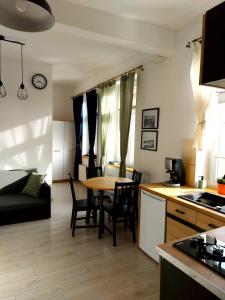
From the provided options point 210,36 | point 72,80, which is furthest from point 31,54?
point 210,36

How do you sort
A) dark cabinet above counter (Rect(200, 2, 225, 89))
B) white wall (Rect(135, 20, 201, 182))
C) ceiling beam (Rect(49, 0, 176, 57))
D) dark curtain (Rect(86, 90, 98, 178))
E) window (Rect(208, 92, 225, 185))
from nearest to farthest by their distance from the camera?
dark cabinet above counter (Rect(200, 2, 225, 89)), ceiling beam (Rect(49, 0, 176, 57)), window (Rect(208, 92, 225, 185)), white wall (Rect(135, 20, 201, 182)), dark curtain (Rect(86, 90, 98, 178))

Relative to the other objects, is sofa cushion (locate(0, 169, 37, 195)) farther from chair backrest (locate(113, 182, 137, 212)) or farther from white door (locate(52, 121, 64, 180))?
white door (locate(52, 121, 64, 180))

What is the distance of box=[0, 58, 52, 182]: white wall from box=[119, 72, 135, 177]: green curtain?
64.6 inches

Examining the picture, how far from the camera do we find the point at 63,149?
6.59m

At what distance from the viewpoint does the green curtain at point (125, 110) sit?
151 inches

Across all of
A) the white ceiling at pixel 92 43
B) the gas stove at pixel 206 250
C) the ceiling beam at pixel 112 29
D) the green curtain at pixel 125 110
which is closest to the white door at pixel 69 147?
the white ceiling at pixel 92 43

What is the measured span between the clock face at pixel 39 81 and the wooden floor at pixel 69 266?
8.83ft

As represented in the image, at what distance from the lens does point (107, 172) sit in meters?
4.90

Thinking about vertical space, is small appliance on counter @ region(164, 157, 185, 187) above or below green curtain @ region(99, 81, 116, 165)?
below

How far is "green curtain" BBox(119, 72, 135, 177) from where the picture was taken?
384 cm

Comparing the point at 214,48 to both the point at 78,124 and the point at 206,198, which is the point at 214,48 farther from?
the point at 78,124

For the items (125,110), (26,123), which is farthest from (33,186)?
(125,110)

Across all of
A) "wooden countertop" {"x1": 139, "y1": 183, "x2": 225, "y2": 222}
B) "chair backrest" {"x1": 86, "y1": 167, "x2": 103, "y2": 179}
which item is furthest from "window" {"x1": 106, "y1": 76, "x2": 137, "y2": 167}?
Answer: "wooden countertop" {"x1": 139, "y1": 183, "x2": 225, "y2": 222}

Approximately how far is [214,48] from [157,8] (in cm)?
154
